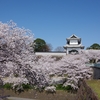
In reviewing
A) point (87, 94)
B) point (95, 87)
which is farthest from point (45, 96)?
point (87, 94)

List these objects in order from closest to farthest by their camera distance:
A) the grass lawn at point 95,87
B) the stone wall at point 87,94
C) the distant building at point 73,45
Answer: the stone wall at point 87,94, the grass lawn at point 95,87, the distant building at point 73,45

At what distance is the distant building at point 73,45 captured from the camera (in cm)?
4491

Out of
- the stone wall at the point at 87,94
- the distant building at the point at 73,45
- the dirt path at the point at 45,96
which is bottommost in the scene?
the dirt path at the point at 45,96

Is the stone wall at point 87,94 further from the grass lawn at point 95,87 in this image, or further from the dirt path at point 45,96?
the dirt path at point 45,96

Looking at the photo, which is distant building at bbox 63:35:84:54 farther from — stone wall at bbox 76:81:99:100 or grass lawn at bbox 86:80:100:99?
stone wall at bbox 76:81:99:100

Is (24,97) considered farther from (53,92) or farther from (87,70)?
(87,70)

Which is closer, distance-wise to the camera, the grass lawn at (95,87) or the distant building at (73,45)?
the grass lawn at (95,87)

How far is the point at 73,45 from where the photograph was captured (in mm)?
45688

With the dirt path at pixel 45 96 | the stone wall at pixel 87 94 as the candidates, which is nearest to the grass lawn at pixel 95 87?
the stone wall at pixel 87 94

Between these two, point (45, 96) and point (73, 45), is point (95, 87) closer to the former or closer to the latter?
point (45, 96)

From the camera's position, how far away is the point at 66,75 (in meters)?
23.9

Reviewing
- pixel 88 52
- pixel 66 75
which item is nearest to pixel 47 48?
pixel 88 52

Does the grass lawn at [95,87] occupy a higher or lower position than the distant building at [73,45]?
lower

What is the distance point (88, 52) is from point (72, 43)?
10.6m
